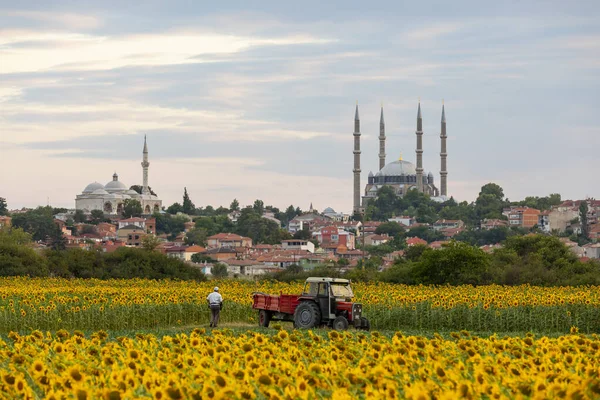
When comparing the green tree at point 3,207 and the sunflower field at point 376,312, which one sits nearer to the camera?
the sunflower field at point 376,312

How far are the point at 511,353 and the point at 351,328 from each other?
1338 cm

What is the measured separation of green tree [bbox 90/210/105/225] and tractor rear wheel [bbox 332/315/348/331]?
16510cm

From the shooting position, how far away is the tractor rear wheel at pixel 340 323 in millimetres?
24094

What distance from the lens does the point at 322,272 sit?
182 ft

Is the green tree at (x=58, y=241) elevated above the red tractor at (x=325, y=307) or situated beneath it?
elevated above

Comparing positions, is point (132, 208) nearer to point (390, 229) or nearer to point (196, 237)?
point (196, 237)

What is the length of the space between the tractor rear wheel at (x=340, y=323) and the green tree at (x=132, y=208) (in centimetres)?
16843

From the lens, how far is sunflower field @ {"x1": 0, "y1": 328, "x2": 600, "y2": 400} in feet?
28.1

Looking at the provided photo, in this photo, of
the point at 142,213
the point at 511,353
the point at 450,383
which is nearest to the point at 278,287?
the point at 511,353

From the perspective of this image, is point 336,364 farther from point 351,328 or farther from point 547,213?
point 547,213

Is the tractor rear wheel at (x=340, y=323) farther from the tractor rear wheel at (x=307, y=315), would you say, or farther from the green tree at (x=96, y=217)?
the green tree at (x=96, y=217)

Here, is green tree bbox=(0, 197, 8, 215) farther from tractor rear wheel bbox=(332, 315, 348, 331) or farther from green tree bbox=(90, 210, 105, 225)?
tractor rear wheel bbox=(332, 315, 348, 331)

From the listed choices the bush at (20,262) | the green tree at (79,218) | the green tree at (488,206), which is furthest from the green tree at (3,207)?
the bush at (20,262)

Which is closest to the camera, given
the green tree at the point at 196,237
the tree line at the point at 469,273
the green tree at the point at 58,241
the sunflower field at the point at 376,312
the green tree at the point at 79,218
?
the sunflower field at the point at 376,312
